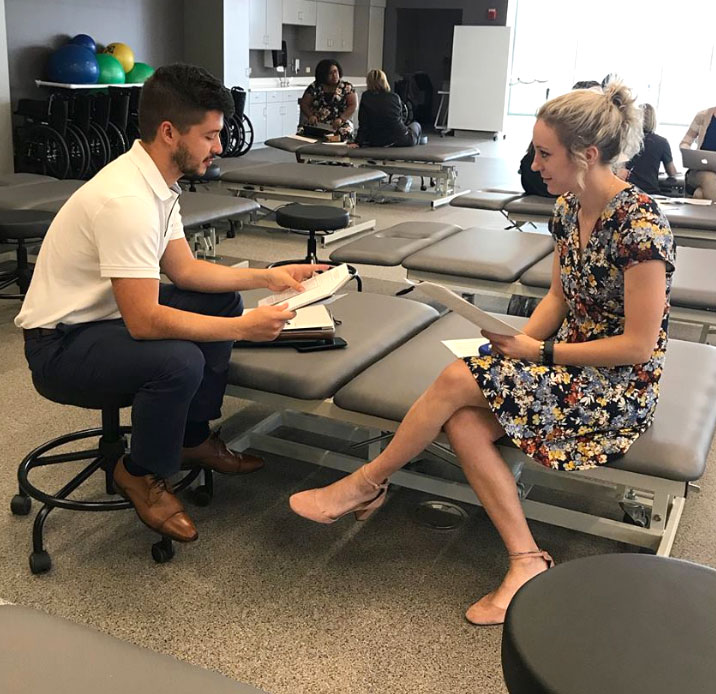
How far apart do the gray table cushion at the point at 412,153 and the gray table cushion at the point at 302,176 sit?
0.96 metres

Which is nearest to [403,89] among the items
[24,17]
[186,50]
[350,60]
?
[350,60]

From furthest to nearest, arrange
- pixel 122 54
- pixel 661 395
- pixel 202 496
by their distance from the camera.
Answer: pixel 122 54 → pixel 202 496 → pixel 661 395

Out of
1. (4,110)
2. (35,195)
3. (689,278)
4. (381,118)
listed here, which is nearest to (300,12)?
(381,118)

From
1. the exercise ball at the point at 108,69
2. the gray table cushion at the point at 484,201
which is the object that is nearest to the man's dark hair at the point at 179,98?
the gray table cushion at the point at 484,201

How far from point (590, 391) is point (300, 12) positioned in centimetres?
1073

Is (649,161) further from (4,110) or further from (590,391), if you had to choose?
(4,110)

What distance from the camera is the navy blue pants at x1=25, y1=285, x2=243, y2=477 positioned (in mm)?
1965

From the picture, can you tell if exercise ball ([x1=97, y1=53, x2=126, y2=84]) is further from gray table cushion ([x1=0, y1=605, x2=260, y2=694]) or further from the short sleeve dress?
gray table cushion ([x1=0, y1=605, x2=260, y2=694])

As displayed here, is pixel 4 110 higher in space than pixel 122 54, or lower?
lower

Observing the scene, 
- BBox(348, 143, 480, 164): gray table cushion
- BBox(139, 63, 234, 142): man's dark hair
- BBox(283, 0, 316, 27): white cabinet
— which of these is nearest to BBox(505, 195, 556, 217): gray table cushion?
BBox(348, 143, 480, 164): gray table cushion

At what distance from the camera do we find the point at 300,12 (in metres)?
11.6

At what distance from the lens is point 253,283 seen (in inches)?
93.3

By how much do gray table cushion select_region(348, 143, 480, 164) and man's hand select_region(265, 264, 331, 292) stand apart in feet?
15.6

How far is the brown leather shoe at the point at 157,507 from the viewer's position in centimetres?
212
